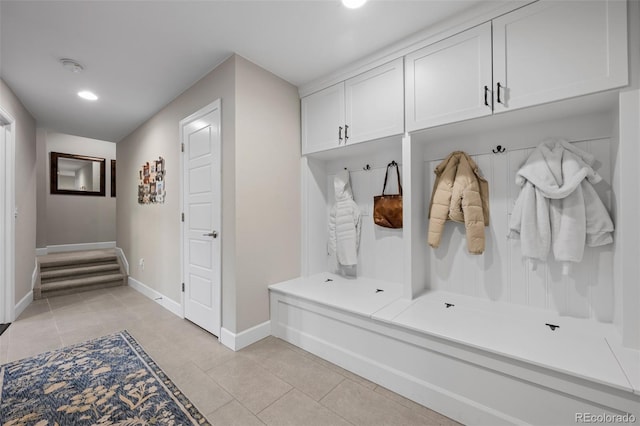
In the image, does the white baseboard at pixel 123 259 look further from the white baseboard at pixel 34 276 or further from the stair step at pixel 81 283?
the white baseboard at pixel 34 276

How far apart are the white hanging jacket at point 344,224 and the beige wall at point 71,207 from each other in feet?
18.8

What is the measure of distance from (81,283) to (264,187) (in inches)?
141

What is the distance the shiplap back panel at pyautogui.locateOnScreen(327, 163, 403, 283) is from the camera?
8.51 feet

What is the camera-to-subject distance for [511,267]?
1.99 m

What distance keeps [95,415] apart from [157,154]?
9.48ft

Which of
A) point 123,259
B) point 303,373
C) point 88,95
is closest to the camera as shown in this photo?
point 303,373

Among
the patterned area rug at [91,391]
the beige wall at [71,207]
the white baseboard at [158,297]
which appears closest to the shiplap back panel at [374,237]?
the patterned area rug at [91,391]

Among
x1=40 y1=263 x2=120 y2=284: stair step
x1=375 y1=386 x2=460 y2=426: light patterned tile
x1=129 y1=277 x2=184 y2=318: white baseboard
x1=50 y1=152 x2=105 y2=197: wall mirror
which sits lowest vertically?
x1=375 y1=386 x2=460 y2=426: light patterned tile

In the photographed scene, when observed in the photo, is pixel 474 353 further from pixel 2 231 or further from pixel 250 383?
pixel 2 231

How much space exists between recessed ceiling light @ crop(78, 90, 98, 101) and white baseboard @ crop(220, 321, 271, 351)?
2.92 metres

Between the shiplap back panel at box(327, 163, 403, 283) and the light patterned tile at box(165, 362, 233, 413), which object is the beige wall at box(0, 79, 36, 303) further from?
the shiplap back panel at box(327, 163, 403, 283)

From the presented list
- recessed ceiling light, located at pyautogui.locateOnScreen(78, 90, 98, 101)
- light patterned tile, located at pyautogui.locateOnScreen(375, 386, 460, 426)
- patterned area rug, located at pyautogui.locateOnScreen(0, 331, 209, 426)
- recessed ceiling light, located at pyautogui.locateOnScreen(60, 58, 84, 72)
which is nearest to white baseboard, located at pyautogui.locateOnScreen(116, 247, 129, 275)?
patterned area rug, located at pyautogui.locateOnScreen(0, 331, 209, 426)

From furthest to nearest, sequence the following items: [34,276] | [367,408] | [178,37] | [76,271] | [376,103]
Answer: [76,271] < [34,276] < [376,103] < [178,37] < [367,408]

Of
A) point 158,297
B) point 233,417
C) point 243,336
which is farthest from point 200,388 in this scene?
point 158,297
